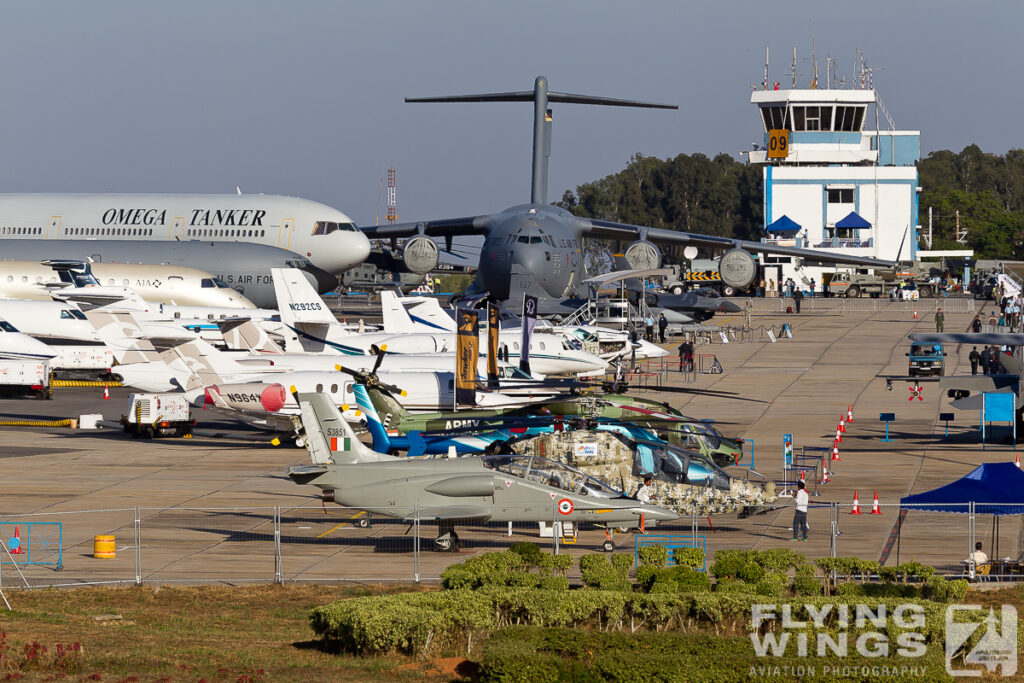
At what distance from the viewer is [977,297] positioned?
112188mm

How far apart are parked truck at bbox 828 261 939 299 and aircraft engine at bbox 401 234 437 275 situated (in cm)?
4876

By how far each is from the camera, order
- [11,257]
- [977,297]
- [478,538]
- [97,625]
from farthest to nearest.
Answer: [977,297] < [11,257] < [478,538] < [97,625]

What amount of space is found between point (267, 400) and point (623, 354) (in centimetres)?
2163

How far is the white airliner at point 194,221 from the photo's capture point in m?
78.8

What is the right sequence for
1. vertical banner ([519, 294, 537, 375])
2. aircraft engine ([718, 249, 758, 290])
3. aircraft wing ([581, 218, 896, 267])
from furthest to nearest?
aircraft wing ([581, 218, 896, 267]) → aircraft engine ([718, 249, 758, 290]) → vertical banner ([519, 294, 537, 375])

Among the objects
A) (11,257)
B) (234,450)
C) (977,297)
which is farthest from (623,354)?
(977,297)

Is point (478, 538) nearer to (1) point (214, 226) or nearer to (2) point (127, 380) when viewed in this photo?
(2) point (127, 380)

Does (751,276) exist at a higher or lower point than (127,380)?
higher

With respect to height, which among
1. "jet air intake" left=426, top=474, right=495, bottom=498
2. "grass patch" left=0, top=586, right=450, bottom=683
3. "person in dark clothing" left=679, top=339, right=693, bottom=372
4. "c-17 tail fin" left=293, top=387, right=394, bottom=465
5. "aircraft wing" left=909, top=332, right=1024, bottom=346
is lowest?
"grass patch" left=0, top=586, right=450, bottom=683

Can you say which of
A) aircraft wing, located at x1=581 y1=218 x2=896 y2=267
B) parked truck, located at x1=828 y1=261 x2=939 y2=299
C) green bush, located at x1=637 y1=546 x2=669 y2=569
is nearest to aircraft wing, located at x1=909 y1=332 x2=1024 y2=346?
green bush, located at x1=637 y1=546 x2=669 y2=569

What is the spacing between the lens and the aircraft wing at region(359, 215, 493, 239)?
80875 millimetres

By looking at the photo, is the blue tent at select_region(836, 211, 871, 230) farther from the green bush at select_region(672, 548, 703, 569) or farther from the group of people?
the green bush at select_region(672, 548, 703, 569)

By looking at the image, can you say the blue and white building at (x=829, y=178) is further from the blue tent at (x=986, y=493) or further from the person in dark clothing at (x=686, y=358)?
the blue tent at (x=986, y=493)

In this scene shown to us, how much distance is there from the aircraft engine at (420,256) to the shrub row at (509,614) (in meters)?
60.8
